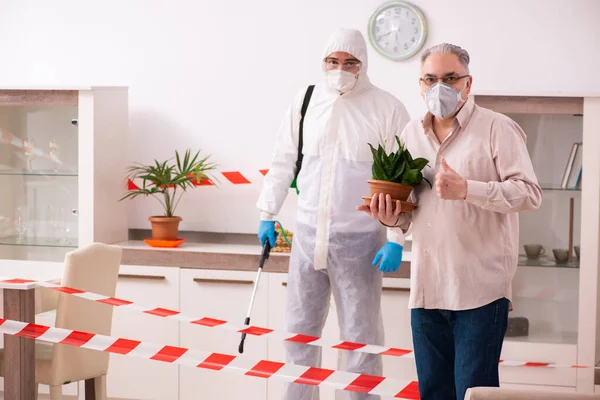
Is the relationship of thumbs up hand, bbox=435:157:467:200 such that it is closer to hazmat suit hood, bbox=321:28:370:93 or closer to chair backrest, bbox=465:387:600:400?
chair backrest, bbox=465:387:600:400

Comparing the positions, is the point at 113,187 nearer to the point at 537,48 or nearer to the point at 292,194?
the point at 292,194

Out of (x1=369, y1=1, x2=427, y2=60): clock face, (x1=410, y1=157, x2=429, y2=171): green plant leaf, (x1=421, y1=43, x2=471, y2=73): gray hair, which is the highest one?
(x1=369, y1=1, x2=427, y2=60): clock face

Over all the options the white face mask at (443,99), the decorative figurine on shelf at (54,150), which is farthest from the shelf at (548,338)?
the decorative figurine on shelf at (54,150)

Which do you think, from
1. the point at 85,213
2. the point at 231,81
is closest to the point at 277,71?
the point at 231,81

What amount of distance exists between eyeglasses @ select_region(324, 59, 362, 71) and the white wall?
118 cm

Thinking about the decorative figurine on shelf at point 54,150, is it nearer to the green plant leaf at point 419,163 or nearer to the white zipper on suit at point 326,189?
the white zipper on suit at point 326,189

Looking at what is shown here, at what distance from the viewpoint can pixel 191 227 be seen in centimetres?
448

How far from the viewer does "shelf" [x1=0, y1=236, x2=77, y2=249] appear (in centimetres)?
422

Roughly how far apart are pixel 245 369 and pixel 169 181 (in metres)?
1.45

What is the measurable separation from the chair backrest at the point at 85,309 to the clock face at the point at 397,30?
178 centimetres

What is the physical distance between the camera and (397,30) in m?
4.19

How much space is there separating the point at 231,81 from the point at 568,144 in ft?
5.90

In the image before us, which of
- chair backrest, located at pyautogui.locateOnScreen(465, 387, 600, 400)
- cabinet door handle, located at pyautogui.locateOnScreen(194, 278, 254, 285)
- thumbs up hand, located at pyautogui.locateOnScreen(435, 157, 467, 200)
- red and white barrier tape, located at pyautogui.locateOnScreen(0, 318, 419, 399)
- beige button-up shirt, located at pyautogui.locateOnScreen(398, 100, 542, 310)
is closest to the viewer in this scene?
chair backrest, located at pyautogui.locateOnScreen(465, 387, 600, 400)

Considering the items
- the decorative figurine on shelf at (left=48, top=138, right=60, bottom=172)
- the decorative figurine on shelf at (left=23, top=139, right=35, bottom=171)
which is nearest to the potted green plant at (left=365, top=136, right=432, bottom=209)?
the decorative figurine on shelf at (left=48, top=138, right=60, bottom=172)
